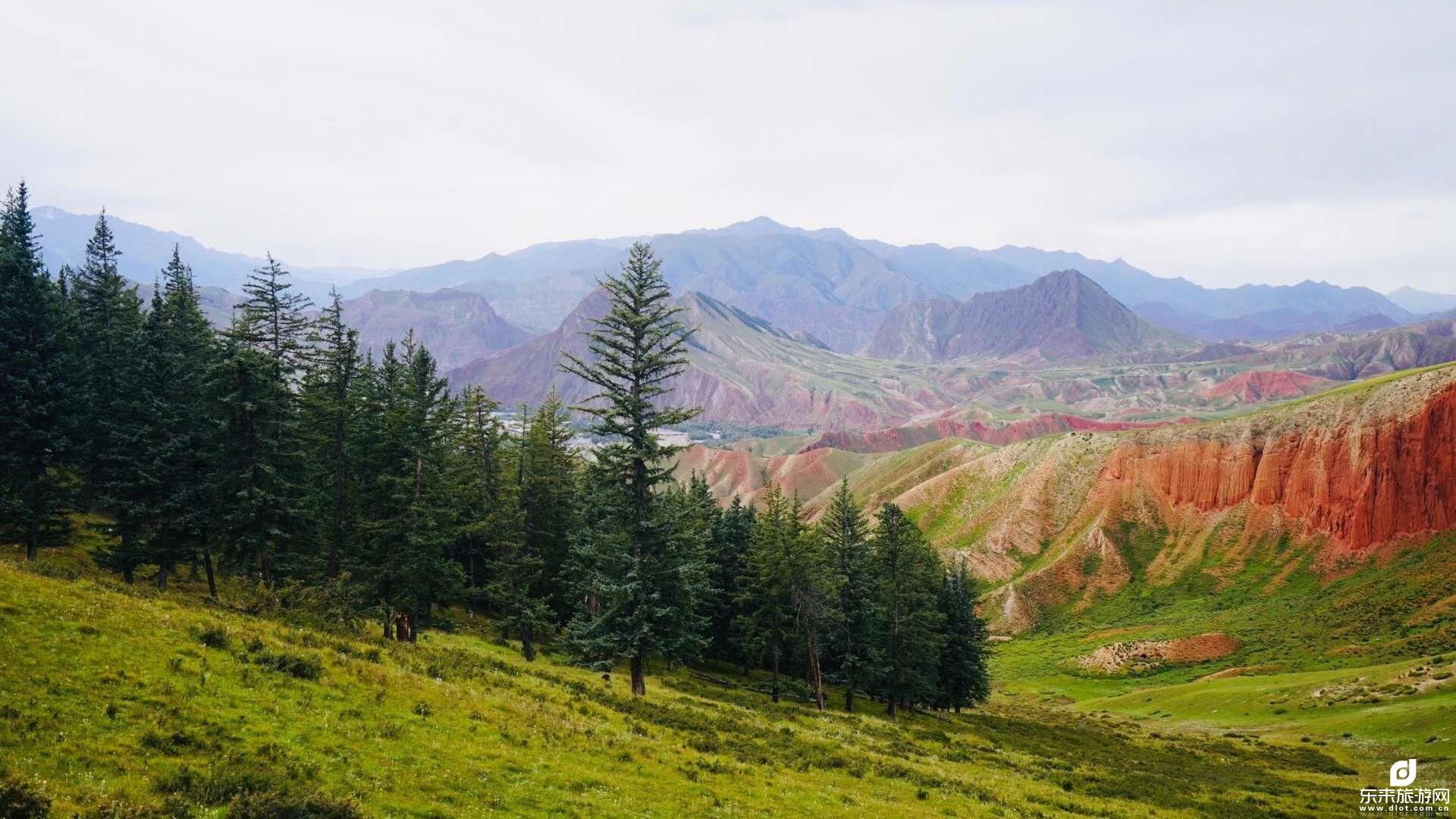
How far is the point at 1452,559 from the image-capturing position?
247ft

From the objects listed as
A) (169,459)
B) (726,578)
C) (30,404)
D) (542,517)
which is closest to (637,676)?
(542,517)

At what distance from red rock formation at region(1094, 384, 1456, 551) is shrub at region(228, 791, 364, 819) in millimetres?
115851

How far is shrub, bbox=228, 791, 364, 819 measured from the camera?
11.0 metres

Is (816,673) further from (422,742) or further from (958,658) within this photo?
(422,742)

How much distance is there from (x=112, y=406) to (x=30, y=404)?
5141mm

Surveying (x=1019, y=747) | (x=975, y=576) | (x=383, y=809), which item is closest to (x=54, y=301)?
(x=383, y=809)

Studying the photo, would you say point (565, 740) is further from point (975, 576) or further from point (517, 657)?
point (975, 576)

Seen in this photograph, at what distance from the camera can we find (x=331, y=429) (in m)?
42.3

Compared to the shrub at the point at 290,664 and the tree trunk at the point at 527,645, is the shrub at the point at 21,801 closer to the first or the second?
the shrub at the point at 290,664

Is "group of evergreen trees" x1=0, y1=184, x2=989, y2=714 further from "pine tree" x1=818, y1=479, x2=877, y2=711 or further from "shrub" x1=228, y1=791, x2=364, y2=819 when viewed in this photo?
"shrub" x1=228, y1=791, x2=364, y2=819

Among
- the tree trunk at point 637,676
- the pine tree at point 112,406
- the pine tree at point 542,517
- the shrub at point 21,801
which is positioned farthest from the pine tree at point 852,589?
the shrub at point 21,801

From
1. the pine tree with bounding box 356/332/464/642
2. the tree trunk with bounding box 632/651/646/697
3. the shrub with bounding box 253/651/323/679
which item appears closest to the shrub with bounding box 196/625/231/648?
the shrub with bounding box 253/651/323/679

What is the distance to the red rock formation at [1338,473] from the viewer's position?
277ft

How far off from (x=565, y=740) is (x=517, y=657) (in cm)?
2247
